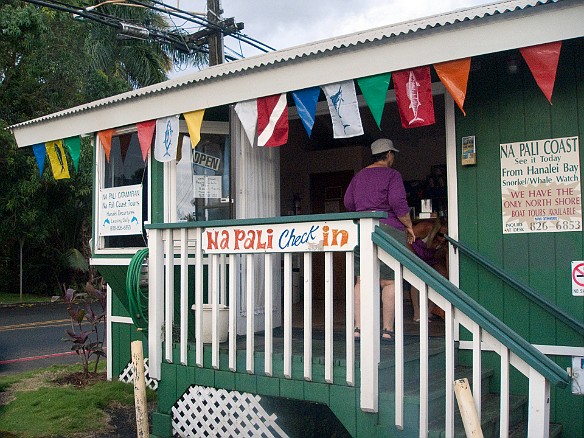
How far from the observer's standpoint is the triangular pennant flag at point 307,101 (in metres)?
5.11

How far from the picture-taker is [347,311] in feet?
13.4

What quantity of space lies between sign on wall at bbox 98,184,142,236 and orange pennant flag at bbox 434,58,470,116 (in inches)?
143

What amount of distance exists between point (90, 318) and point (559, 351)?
5.28m

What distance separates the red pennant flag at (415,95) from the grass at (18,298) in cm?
1738

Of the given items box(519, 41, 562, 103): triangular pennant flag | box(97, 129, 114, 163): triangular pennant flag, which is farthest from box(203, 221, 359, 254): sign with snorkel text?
box(97, 129, 114, 163): triangular pennant flag

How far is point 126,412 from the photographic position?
633cm

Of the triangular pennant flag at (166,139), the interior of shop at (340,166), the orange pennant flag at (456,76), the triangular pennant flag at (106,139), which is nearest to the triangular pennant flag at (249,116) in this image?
the triangular pennant flag at (166,139)

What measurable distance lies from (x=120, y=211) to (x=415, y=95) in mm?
3635

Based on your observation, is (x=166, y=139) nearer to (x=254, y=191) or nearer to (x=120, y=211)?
(x=254, y=191)

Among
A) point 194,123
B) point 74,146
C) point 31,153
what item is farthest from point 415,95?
point 31,153

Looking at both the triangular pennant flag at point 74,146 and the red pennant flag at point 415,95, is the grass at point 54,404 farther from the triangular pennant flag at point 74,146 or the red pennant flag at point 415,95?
the red pennant flag at point 415,95

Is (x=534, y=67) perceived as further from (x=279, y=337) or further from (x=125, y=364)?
(x=125, y=364)

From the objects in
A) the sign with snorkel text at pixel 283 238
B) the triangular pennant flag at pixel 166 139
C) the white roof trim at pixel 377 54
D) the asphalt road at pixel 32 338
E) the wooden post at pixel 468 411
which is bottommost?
the asphalt road at pixel 32 338

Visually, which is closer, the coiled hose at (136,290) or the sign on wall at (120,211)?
Result: the coiled hose at (136,290)
